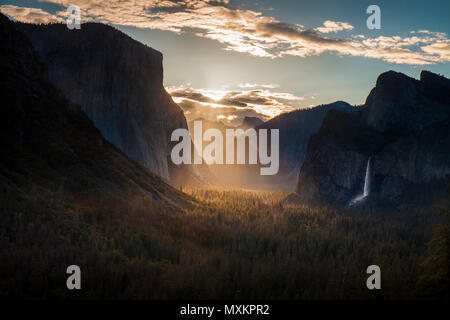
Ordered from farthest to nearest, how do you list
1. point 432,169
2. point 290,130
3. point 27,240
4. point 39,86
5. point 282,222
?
point 290,130, point 432,169, point 282,222, point 39,86, point 27,240

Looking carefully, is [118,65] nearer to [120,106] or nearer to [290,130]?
[120,106]

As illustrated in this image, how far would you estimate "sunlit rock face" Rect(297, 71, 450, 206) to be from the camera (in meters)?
34.2

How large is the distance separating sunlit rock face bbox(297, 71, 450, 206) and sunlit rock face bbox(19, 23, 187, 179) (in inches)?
1067

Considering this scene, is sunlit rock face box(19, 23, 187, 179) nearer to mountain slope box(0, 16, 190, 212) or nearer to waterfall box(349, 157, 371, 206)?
mountain slope box(0, 16, 190, 212)

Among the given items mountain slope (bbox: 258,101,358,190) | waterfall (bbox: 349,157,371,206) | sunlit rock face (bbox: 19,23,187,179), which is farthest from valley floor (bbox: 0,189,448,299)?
mountain slope (bbox: 258,101,358,190)

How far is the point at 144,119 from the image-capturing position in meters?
48.3

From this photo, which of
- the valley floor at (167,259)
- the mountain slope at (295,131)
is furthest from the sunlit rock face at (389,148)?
the mountain slope at (295,131)

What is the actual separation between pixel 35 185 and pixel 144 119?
34.6 metres

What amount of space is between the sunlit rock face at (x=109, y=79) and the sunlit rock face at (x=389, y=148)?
27.1 metres

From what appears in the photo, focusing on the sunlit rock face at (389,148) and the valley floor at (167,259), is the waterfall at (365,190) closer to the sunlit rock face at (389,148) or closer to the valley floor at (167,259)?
the sunlit rock face at (389,148)

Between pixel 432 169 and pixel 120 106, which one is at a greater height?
pixel 120 106

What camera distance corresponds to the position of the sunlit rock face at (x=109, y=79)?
1581 inches
